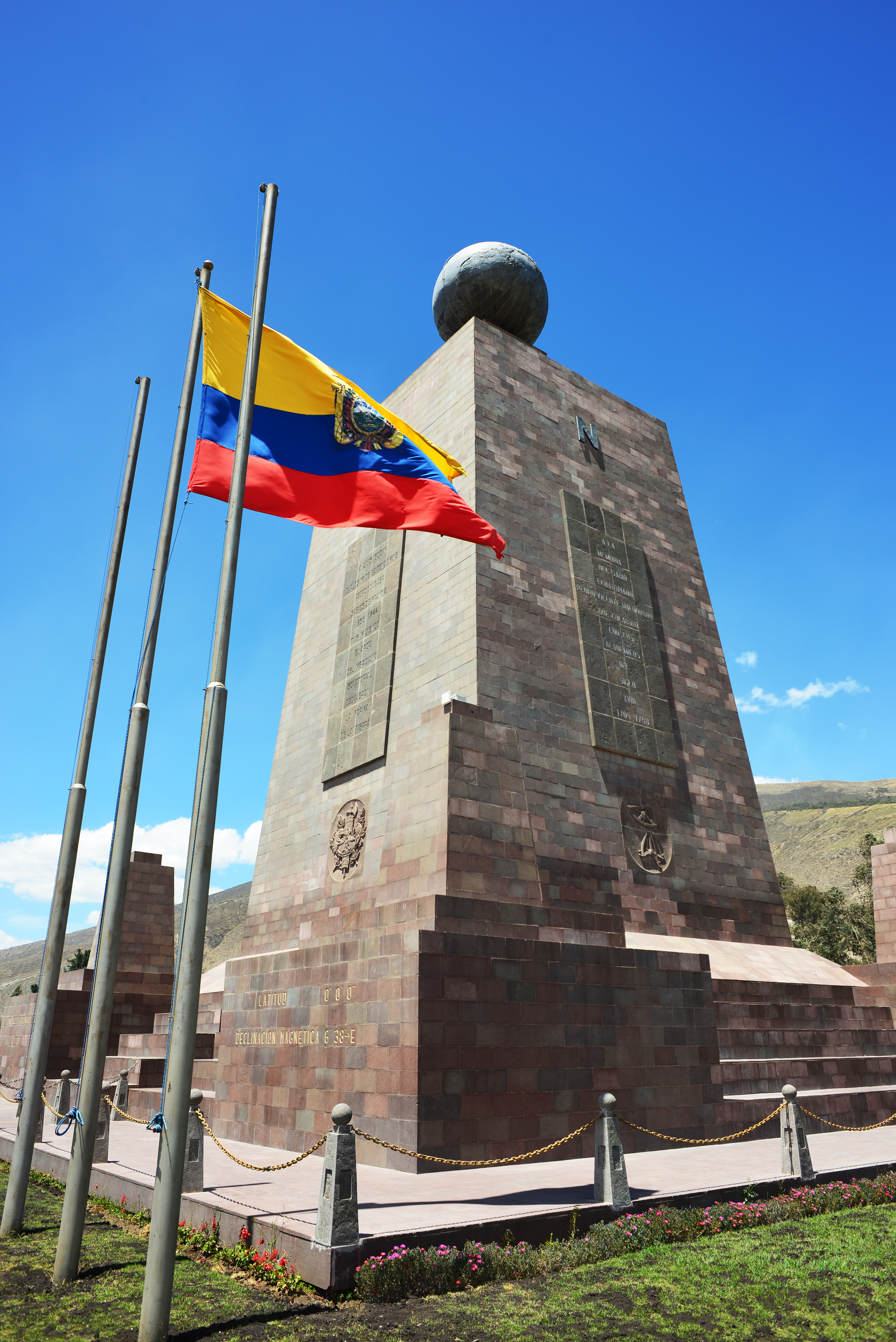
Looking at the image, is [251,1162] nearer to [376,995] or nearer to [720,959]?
[376,995]

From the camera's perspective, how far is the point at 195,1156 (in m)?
7.84

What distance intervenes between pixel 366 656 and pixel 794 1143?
12.1 metres

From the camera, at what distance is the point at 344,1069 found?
10.3 metres

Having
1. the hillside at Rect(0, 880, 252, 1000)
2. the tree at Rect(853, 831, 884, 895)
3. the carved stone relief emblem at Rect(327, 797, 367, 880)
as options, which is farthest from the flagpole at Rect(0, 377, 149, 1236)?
the hillside at Rect(0, 880, 252, 1000)

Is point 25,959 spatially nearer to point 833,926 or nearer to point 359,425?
point 833,926

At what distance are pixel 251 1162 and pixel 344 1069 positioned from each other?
4.37ft

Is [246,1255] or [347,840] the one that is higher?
[347,840]

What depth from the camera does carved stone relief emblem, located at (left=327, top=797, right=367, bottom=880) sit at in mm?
16141

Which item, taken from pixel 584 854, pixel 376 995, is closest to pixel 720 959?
pixel 584 854

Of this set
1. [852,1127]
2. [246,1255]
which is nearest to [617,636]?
[852,1127]

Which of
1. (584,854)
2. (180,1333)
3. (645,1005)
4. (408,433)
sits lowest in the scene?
(180,1333)

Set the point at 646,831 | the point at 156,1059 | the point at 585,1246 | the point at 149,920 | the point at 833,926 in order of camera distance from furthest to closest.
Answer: the point at 833,926, the point at 149,920, the point at 646,831, the point at 156,1059, the point at 585,1246

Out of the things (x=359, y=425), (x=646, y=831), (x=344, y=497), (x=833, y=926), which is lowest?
(x=646, y=831)

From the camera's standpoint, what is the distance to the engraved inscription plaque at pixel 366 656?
17.4 meters
